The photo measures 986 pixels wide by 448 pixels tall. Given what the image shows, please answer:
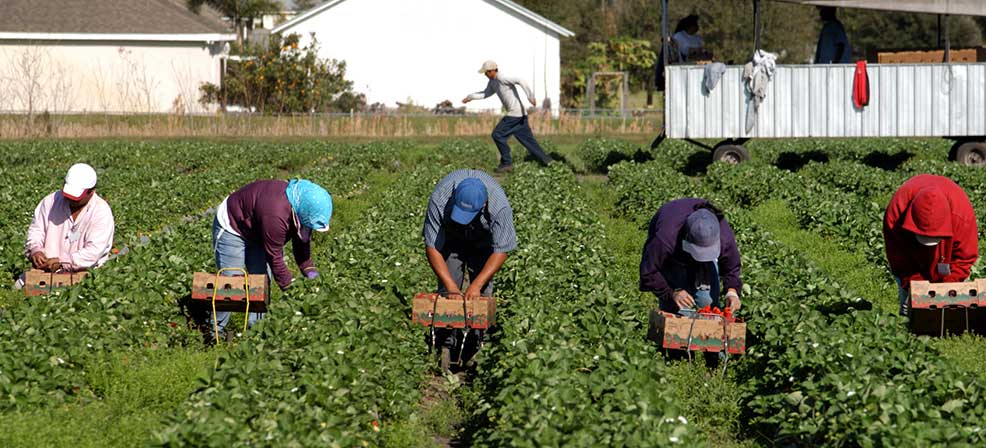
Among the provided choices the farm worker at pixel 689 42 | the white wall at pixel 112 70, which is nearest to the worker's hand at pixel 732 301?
the farm worker at pixel 689 42

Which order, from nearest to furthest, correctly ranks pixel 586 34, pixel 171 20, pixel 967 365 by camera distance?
pixel 967 365, pixel 171 20, pixel 586 34

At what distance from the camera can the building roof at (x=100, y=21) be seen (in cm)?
4375

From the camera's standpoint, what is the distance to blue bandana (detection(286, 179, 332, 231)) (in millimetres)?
8242

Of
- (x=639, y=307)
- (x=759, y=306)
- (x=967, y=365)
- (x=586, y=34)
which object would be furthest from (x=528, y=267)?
(x=586, y=34)

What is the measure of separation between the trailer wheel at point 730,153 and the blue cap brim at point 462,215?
13.8 m

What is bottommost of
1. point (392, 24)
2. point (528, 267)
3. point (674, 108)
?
point (528, 267)

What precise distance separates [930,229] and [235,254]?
4.92 m

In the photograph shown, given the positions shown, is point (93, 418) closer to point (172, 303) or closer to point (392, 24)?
point (172, 303)

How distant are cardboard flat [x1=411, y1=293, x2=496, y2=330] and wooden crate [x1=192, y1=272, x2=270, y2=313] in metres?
1.19

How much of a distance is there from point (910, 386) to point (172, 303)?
210 inches

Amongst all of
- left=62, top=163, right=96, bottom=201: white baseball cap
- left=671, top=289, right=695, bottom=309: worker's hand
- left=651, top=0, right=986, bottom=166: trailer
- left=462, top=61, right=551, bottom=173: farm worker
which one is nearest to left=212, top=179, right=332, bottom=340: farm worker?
left=62, top=163, right=96, bottom=201: white baseball cap

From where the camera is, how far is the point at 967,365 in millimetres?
8195

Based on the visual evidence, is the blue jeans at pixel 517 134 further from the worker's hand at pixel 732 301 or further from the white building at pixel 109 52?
the white building at pixel 109 52

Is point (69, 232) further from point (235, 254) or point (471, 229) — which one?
point (471, 229)
